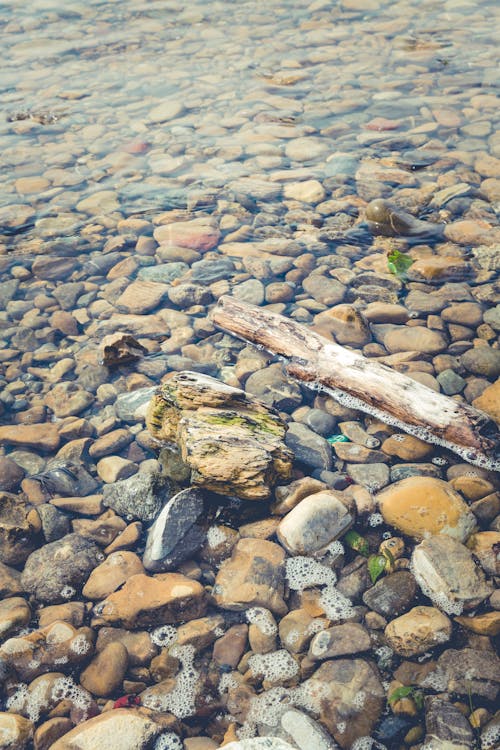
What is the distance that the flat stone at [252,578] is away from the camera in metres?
2.91

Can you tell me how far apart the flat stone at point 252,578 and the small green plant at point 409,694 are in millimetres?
636

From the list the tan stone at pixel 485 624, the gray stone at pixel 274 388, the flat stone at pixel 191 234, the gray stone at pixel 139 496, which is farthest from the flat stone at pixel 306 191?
the tan stone at pixel 485 624

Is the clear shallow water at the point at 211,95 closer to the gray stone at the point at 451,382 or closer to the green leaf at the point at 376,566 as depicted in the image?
the gray stone at the point at 451,382

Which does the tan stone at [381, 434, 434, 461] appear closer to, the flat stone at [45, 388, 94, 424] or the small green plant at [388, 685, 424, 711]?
the small green plant at [388, 685, 424, 711]

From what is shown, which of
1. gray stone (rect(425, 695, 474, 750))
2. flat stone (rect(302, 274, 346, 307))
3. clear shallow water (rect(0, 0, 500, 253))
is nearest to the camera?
gray stone (rect(425, 695, 474, 750))

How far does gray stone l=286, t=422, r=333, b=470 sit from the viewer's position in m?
3.49

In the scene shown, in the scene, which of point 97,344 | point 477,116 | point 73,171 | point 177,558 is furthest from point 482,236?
point 73,171

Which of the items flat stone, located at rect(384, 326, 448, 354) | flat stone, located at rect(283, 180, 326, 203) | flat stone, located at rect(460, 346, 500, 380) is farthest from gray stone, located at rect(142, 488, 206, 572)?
flat stone, located at rect(283, 180, 326, 203)

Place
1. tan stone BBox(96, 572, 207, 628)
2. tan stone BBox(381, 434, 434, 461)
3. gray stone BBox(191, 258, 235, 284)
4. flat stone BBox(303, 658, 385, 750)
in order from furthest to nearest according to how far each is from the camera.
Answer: gray stone BBox(191, 258, 235, 284) < tan stone BBox(381, 434, 434, 461) < tan stone BBox(96, 572, 207, 628) < flat stone BBox(303, 658, 385, 750)

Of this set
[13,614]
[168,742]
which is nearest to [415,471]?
[168,742]

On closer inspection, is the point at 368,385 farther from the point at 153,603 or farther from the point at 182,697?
the point at 182,697

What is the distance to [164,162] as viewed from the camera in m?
6.97

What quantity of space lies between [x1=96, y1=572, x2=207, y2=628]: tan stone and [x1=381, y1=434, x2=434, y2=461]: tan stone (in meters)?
1.41

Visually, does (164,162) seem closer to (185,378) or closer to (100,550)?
(185,378)
